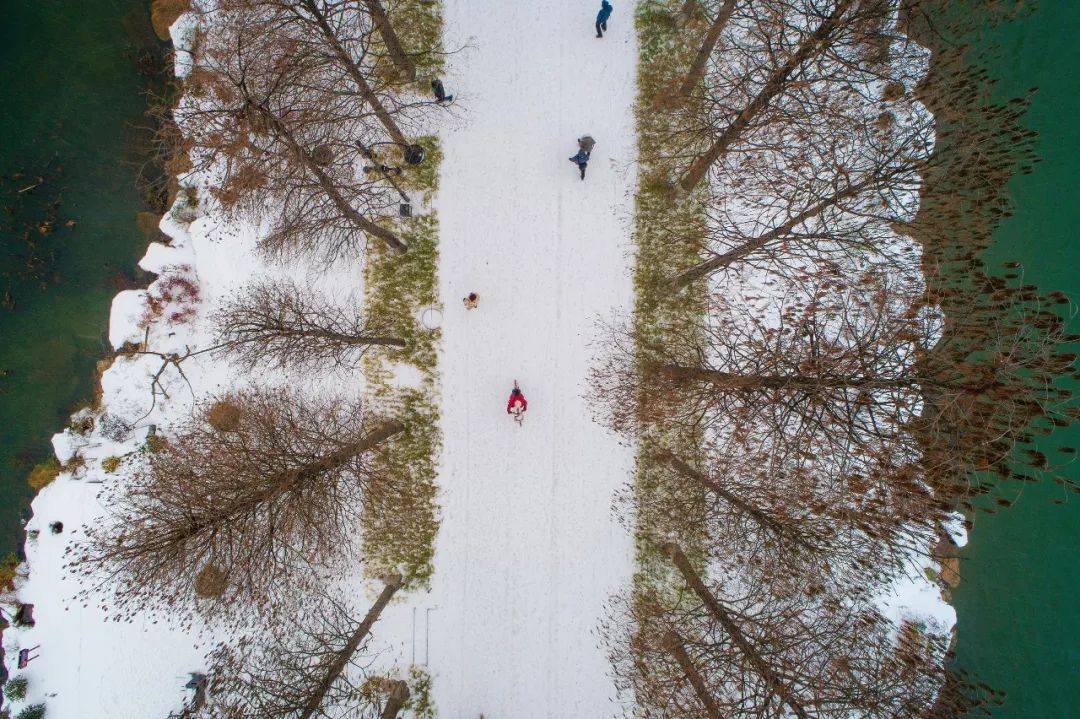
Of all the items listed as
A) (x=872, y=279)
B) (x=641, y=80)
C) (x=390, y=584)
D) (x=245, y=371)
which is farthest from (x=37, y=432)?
(x=872, y=279)

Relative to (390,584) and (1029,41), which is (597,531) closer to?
(390,584)

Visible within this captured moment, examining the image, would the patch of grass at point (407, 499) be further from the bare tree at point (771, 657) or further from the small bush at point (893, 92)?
the small bush at point (893, 92)

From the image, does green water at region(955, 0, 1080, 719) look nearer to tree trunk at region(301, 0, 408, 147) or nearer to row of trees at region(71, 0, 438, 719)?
row of trees at region(71, 0, 438, 719)

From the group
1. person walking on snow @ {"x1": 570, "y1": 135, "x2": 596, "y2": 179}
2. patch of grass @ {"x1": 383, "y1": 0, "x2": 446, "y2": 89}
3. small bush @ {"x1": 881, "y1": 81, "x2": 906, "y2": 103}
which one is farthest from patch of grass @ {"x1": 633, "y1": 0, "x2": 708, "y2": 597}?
patch of grass @ {"x1": 383, "y1": 0, "x2": 446, "y2": 89}

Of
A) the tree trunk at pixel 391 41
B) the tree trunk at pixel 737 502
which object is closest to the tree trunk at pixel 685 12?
the tree trunk at pixel 391 41

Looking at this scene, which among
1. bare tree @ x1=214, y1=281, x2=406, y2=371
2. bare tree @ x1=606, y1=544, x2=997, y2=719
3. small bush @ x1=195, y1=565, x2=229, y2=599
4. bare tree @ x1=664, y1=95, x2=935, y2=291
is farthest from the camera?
bare tree @ x1=214, y1=281, x2=406, y2=371

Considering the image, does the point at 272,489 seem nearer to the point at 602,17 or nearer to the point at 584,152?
the point at 584,152
